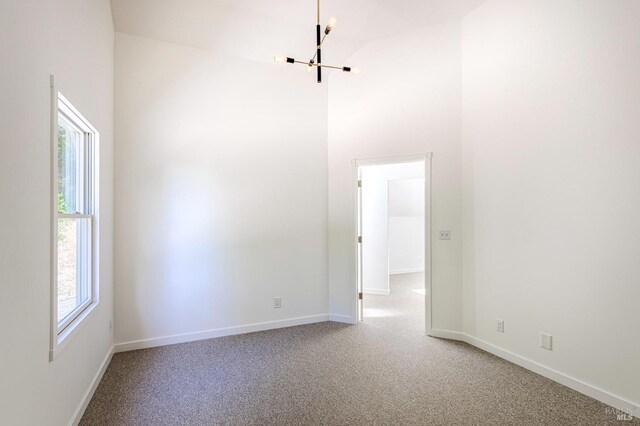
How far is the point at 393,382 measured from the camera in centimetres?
269

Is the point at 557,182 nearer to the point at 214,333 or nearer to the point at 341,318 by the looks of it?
the point at 341,318

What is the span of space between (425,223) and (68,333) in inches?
134

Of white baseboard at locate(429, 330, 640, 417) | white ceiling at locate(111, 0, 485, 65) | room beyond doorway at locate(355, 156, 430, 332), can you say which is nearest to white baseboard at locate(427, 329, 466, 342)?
white baseboard at locate(429, 330, 640, 417)

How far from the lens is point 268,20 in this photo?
3.48m

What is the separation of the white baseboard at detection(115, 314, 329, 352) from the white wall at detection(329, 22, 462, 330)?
435 millimetres

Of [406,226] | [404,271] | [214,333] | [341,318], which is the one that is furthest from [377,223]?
[214,333]

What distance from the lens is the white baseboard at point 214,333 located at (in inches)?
133

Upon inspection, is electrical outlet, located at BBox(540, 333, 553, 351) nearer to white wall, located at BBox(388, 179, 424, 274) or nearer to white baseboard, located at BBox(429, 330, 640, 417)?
white baseboard, located at BBox(429, 330, 640, 417)

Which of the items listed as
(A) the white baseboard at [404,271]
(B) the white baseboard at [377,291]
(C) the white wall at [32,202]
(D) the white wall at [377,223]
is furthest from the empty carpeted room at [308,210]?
(A) the white baseboard at [404,271]

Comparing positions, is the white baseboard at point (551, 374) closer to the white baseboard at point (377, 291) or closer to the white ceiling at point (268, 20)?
the white baseboard at point (377, 291)

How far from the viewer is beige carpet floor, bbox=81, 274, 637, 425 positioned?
2.22 m

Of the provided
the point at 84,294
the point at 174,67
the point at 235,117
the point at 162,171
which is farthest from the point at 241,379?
the point at 174,67

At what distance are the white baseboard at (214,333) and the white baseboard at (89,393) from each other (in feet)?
0.83

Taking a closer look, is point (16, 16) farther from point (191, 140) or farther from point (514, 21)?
point (514, 21)
